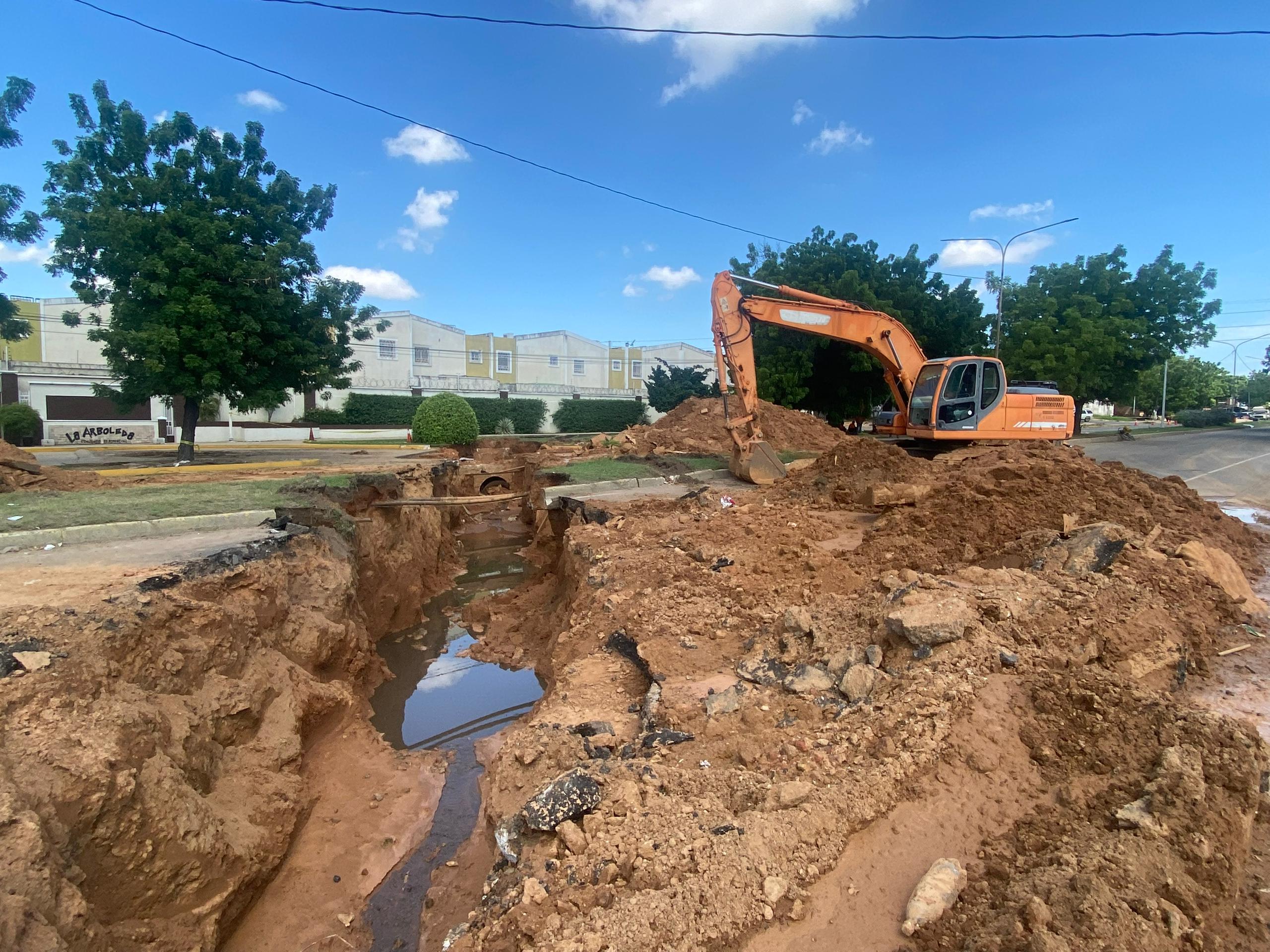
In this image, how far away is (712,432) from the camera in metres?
17.8

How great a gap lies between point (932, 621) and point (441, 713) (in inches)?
188

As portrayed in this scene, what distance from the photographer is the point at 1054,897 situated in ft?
8.10

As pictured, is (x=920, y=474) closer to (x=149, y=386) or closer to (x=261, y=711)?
(x=261, y=711)

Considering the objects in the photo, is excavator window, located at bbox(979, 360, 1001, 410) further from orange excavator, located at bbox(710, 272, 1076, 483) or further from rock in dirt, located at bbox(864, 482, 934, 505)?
rock in dirt, located at bbox(864, 482, 934, 505)

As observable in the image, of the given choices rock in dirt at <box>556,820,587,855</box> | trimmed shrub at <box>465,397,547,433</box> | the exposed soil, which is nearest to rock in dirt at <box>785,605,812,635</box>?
the exposed soil

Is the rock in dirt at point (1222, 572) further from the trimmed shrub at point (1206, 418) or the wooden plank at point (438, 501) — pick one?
the trimmed shrub at point (1206, 418)

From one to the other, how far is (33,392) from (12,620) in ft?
82.0

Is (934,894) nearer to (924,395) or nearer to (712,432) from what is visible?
(924,395)

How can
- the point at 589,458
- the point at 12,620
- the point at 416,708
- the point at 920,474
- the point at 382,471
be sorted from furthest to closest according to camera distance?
1. the point at 589,458
2. the point at 382,471
3. the point at 920,474
4. the point at 416,708
5. the point at 12,620

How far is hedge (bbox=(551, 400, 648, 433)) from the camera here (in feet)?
112

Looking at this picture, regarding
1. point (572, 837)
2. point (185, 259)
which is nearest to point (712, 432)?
point (185, 259)

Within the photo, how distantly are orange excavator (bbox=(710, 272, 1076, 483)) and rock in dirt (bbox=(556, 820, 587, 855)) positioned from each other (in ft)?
29.2

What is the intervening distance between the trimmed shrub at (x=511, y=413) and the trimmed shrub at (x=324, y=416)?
5.51 metres

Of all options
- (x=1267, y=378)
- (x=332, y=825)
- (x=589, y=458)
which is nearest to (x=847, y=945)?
(x=332, y=825)
